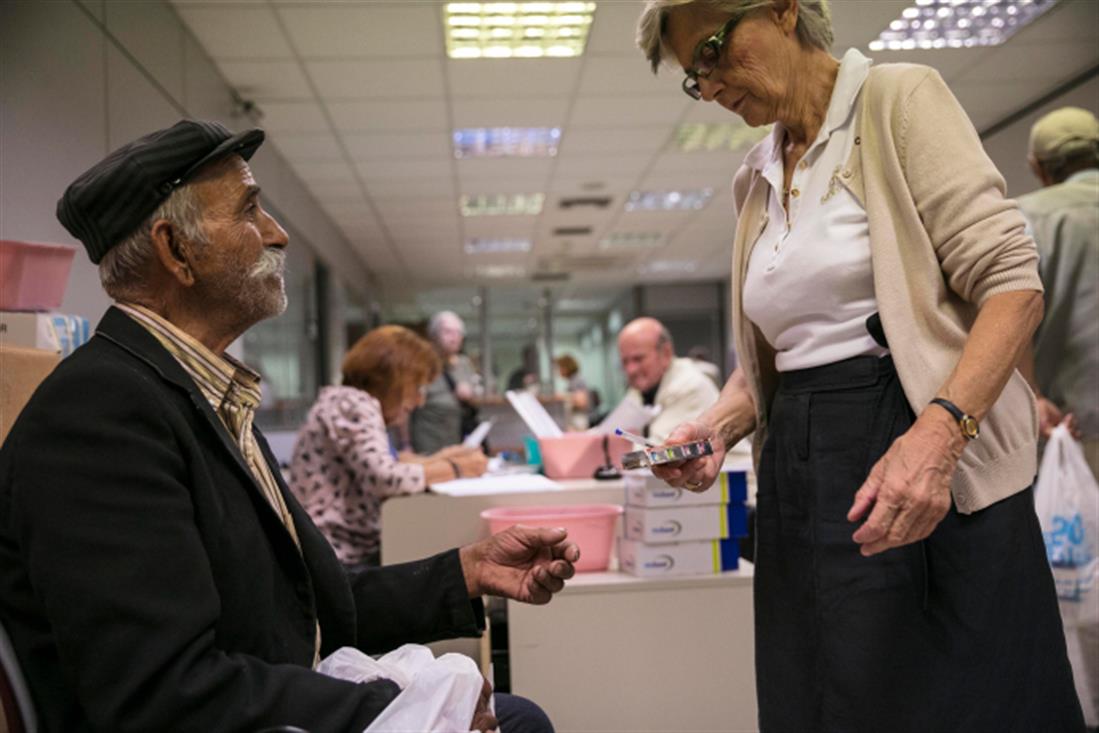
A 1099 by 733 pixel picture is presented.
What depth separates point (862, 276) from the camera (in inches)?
48.5

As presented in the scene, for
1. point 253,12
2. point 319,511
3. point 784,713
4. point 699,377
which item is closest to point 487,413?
point 699,377

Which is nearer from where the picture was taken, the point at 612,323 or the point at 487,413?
the point at 487,413

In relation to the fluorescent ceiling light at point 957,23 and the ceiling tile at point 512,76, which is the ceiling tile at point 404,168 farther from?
the fluorescent ceiling light at point 957,23

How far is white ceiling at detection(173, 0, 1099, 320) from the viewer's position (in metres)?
4.12

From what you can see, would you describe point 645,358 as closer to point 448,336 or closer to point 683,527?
point 448,336

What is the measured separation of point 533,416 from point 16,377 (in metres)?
1.66

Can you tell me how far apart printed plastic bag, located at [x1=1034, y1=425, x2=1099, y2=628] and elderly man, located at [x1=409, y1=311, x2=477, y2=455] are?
3801mm

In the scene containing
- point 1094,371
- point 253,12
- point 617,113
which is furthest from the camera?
point 617,113

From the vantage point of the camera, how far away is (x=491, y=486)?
2.63 metres

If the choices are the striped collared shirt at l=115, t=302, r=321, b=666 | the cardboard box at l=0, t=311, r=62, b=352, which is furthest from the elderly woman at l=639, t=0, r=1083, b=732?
the cardboard box at l=0, t=311, r=62, b=352

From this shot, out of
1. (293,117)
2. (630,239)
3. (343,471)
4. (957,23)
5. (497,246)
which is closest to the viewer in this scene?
(343,471)

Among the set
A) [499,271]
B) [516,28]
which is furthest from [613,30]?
[499,271]

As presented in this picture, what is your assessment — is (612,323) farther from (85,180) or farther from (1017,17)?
(85,180)

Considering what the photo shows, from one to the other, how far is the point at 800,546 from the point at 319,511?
1822 millimetres
